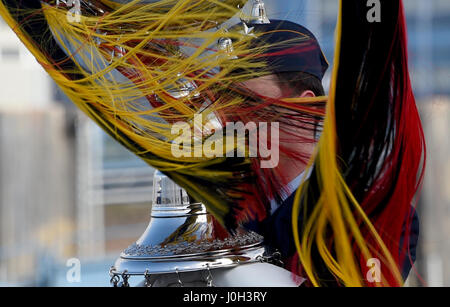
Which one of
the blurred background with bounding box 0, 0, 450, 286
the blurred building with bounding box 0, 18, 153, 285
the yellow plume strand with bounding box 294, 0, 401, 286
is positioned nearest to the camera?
the yellow plume strand with bounding box 294, 0, 401, 286

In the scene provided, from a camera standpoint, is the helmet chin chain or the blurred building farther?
the blurred building

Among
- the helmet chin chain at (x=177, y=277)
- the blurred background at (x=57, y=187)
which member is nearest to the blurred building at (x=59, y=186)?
the blurred background at (x=57, y=187)

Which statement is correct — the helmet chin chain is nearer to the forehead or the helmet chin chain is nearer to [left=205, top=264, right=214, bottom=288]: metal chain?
[left=205, top=264, right=214, bottom=288]: metal chain

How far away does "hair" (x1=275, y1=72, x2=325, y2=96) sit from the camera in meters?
0.70

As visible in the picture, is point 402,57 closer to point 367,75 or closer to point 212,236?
point 367,75

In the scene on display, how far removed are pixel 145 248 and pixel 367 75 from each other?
1.13 ft

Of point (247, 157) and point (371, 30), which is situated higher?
point (371, 30)

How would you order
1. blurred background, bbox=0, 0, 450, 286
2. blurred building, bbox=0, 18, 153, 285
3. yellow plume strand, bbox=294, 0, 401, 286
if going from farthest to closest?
blurred building, bbox=0, 18, 153, 285 < blurred background, bbox=0, 0, 450, 286 < yellow plume strand, bbox=294, 0, 401, 286

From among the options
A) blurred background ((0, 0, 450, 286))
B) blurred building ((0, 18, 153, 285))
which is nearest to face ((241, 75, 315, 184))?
blurred background ((0, 0, 450, 286))

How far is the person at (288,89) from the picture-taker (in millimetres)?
686

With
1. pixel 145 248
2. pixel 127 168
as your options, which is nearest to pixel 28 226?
pixel 127 168

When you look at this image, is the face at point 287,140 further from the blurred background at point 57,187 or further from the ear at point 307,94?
the blurred background at point 57,187

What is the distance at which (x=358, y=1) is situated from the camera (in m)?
0.59

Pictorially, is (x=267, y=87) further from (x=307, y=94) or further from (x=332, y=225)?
(x=332, y=225)
